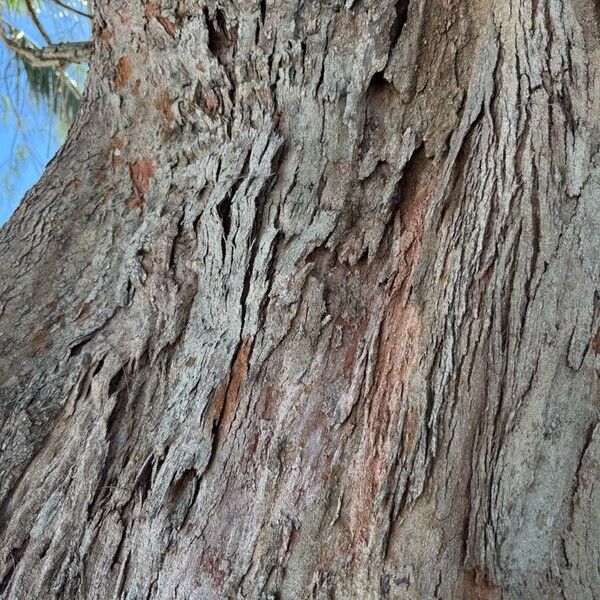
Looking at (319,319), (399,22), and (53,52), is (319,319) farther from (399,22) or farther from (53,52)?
(53,52)

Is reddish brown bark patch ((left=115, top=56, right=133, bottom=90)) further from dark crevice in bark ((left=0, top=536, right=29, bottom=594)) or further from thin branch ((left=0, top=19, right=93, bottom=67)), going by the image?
dark crevice in bark ((left=0, top=536, right=29, bottom=594))

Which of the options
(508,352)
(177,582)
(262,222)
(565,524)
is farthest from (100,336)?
(565,524)

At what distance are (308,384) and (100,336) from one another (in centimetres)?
54

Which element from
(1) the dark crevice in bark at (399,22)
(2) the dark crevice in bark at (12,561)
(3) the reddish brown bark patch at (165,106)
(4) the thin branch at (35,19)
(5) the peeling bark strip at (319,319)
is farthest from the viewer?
(4) the thin branch at (35,19)

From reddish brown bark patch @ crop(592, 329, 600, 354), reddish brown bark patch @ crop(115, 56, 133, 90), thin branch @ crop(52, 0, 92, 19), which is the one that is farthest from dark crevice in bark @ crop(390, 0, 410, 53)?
thin branch @ crop(52, 0, 92, 19)

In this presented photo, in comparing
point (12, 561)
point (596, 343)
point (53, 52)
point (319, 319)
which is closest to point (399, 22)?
point (319, 319)

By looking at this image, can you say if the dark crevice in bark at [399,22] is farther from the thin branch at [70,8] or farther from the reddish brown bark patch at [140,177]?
the thin branch at [70,8]

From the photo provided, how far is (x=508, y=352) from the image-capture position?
139 centimetres

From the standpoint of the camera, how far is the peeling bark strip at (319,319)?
133 cm

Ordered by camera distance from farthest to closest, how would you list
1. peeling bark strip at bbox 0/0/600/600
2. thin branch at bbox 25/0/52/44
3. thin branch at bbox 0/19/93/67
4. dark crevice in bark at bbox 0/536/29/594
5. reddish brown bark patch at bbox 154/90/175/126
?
thin branch at bbox 25/0/52/44 < thin branch at bbox 0/19/93/67 < reddish brown bark patch at bbox 154/90/175/126 < dark crevice in bark at bbox 0/536/29/594 < peeling bark strip at bbox 0/0/600/600

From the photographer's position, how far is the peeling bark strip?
1.33 meters

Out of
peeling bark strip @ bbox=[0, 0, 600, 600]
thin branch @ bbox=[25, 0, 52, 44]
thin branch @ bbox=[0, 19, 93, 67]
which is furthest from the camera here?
thin branch @ bbox=[25, 0, 52, 44]

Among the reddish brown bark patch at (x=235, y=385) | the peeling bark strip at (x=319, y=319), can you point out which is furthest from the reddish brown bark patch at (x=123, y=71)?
the reddish brown bark patch at (x=235, y=385)

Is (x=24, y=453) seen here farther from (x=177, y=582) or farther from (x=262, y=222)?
(x=262, y=222)
